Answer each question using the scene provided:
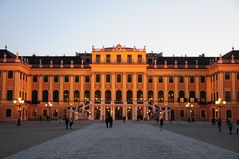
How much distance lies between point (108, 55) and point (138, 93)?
1098 centimetres

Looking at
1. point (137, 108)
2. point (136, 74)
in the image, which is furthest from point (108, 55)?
point (137, 108)

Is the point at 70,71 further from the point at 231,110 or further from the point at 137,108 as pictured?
the point at 231,110

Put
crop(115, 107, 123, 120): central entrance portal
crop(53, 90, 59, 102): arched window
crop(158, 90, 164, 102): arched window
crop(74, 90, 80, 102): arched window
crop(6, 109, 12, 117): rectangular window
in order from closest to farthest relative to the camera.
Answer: crop(6, 109, 12, 117): rectangular window → crop(115, 107, 123, 120): central entrance portal → crop(53, 90, 59, 102): arched window → crop(158, 90, 164, 102): arched window → crop(74, 90, 80, 102): arched window

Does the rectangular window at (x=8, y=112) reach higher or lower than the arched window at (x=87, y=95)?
lower

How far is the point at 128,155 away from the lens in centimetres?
1666

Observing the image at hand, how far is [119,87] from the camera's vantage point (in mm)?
84000

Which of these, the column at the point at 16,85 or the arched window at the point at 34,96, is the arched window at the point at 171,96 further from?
the column at the point at 16,85

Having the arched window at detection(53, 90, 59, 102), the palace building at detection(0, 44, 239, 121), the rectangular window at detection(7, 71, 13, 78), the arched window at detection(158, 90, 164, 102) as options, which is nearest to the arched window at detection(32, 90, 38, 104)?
the palace building at detection(0, 44, 239, 121)

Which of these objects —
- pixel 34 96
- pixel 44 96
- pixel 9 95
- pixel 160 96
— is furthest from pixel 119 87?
pixel 9 95

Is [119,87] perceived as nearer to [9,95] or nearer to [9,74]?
[9,95]

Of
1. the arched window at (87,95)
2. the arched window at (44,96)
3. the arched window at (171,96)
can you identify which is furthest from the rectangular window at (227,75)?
the arched window at (44,96)

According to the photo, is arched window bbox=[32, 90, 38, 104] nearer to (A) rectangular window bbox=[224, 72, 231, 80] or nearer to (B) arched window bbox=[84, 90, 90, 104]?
(B) arched window bbox=[84, 90, 90, 104]

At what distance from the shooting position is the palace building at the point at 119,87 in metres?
82.2

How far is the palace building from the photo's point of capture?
82188 millimetres
